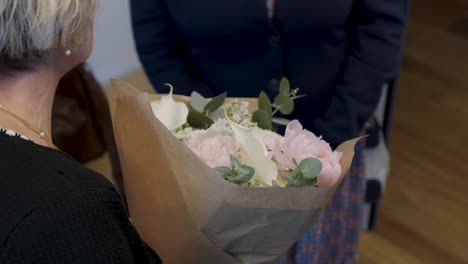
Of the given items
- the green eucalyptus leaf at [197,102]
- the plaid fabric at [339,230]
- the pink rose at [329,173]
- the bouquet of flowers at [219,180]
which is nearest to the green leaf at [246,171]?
the bouquet of flowers at [219,180]

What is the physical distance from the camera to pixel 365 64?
1.65 metres

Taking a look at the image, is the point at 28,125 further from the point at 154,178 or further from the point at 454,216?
the point at 454,216

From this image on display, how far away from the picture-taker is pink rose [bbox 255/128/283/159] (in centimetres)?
105

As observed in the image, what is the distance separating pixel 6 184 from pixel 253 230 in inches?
14.6

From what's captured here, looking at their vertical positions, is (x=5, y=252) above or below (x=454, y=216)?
above

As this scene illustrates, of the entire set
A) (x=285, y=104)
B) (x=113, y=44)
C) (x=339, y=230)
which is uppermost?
(x=285, y=104)

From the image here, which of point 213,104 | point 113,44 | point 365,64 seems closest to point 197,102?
point 213,104

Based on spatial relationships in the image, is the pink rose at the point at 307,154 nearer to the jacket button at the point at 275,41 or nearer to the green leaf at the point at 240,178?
the green leaf at the point at 240,178

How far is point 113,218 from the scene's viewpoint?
89cm

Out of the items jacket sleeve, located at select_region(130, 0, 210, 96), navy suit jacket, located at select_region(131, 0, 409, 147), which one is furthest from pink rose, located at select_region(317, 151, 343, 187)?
jacket sleeve, located at select_region(130, 0, 210, 96)

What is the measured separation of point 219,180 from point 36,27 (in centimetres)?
35

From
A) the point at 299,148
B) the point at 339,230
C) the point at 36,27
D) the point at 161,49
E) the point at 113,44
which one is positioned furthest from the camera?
the point at 113,44

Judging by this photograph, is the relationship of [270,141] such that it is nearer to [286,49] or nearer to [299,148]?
[299,148]

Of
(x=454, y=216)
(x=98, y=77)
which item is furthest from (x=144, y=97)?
(x=454, y=216)
